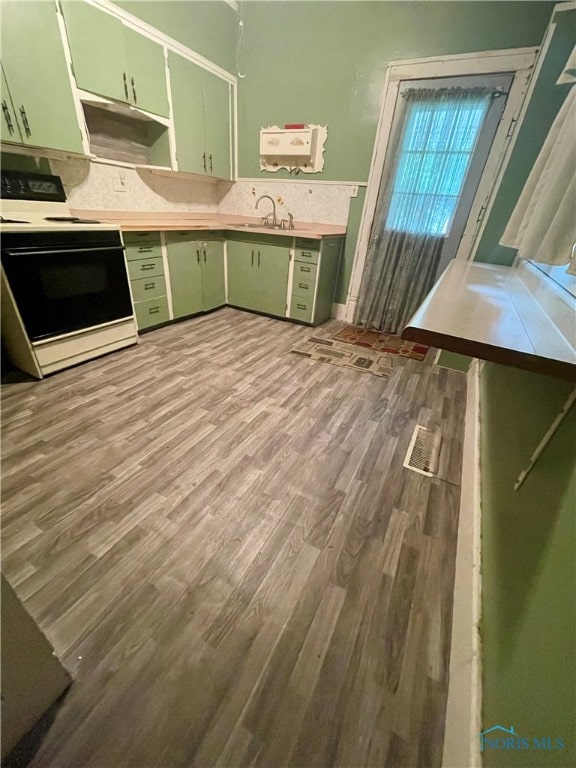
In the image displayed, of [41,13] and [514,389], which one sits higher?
[41,13]

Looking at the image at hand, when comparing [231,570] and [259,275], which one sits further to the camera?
[259,275]

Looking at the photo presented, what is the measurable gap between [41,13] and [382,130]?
2490 millimetres

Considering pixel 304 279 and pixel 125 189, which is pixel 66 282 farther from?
pixel 304 279

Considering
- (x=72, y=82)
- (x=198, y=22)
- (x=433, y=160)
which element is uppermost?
(x=198, y=22)

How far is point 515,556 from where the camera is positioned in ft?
2.63

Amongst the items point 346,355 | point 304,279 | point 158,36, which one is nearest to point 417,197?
point 304,279

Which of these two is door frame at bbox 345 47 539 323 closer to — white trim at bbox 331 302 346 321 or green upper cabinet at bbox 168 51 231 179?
white trim at bbox 331 302 346 321

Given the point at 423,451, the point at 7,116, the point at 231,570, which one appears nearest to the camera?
the point at 231,570

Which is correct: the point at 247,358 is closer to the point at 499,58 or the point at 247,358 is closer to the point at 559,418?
the point at 559,418

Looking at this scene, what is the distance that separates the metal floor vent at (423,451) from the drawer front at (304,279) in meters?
1.79

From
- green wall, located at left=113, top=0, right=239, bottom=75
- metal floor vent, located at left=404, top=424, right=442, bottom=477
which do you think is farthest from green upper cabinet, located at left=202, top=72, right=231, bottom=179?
metal floor vent, located at left=404, top=424, right=442, bottom=477

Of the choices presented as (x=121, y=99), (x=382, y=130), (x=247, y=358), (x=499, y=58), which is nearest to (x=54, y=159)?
(x=121, y=99)

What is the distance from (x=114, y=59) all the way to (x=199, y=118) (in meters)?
0.90

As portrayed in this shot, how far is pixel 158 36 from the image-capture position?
2395mm
